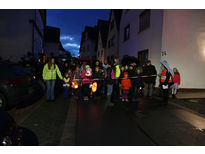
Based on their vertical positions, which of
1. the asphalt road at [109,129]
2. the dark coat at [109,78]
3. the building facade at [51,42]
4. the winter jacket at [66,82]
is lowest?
the asphalt road at [109,129]

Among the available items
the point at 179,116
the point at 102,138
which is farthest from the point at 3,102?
the point at 179,116

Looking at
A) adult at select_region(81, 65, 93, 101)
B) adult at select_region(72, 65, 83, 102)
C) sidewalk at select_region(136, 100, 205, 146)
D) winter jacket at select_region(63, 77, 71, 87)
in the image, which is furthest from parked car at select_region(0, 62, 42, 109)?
sidewalk at select_region(136, 100, 205, 146)

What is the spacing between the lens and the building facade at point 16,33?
1459 cm

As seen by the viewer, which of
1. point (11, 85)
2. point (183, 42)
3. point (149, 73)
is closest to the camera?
point (11, 85)

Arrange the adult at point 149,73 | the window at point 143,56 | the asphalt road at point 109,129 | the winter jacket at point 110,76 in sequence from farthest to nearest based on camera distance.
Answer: the window at point 143,56 < the adult at point 149,73 < the winter jacket at point 110,76 < the asphalt road at point 109,129

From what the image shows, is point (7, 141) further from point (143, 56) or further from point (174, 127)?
point (143, 56)

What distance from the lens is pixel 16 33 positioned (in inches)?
591

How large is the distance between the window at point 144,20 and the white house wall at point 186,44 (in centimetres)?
217

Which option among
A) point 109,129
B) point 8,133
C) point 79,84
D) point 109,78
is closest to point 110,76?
point 109,78

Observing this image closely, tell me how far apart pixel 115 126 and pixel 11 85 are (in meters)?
3.42

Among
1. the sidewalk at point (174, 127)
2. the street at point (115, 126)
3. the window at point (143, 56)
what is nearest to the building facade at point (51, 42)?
the window at point (143, 56)

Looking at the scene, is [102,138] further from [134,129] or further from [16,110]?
[16,110]

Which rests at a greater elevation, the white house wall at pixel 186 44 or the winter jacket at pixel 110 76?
the white house wall at pixel 186 44

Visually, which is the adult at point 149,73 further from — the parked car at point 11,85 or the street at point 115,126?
the parked car at point 11,85
